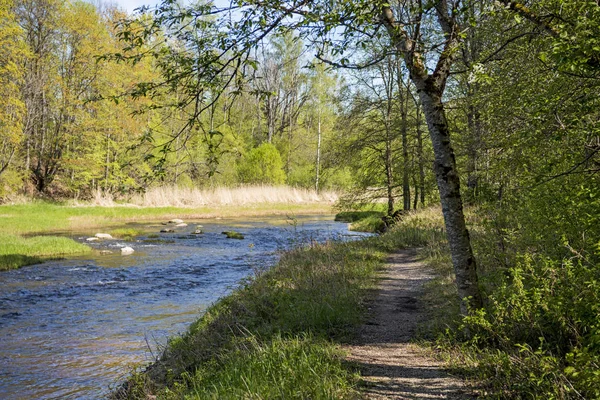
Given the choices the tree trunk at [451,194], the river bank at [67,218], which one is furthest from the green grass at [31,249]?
the tree trunk at [451,194]

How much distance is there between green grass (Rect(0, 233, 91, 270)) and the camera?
16.0 meters

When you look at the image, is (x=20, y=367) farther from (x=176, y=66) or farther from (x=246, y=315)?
(x=176, y=66)

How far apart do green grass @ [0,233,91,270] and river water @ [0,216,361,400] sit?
2.28ft

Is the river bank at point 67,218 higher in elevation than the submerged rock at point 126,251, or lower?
→ higher

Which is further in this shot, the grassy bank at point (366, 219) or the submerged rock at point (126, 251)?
the grassy bank at point (366, 219)

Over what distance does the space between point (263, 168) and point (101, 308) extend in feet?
109

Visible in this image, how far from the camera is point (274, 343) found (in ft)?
18.5

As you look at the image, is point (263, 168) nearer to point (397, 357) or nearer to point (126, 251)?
point (126, 251)

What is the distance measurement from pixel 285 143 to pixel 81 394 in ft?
152

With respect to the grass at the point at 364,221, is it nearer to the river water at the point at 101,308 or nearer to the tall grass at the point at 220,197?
the river water at the point at 101,308

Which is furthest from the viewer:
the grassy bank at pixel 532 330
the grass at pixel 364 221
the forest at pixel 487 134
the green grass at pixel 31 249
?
the grass at pixel 364 221

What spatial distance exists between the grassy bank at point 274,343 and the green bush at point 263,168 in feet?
109

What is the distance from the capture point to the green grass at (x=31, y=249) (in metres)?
16.0

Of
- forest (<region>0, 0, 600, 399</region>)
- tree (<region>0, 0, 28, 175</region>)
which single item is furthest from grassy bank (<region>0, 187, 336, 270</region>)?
forest (<region>0, 0, 600, 399</region>)
